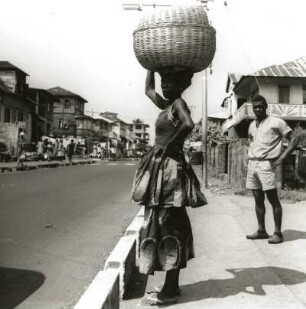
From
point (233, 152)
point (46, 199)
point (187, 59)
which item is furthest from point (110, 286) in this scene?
point (233, 152)

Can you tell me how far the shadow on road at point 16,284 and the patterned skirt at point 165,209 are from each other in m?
1.18

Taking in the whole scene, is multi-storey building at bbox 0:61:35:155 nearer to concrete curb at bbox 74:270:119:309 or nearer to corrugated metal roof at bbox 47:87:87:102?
corrugated metal roof at bbox 47:87:87:102

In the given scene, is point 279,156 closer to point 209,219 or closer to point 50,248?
point 209,219

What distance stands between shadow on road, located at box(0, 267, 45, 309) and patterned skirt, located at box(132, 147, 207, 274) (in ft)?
3.86

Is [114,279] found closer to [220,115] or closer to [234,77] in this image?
[234,77]

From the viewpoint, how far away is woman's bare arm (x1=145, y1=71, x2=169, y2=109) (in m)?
3.90

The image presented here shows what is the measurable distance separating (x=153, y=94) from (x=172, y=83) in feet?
0.83

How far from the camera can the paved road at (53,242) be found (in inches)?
166

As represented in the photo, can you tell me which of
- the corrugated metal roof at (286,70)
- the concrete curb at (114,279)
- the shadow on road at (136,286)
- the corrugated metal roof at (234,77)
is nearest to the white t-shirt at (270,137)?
the concrete curb at (114,279)

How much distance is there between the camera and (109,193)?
13.2 m

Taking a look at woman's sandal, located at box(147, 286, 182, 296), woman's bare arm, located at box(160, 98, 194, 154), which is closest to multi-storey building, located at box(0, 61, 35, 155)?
woman's sandal, located at box(147, 286, 182, 296)

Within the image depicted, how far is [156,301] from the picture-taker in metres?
3.58

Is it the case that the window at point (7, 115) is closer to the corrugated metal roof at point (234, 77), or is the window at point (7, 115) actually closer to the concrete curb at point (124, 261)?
the corrugated metal roof at point (234, 77)

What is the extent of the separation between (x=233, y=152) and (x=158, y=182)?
10.9 metres
